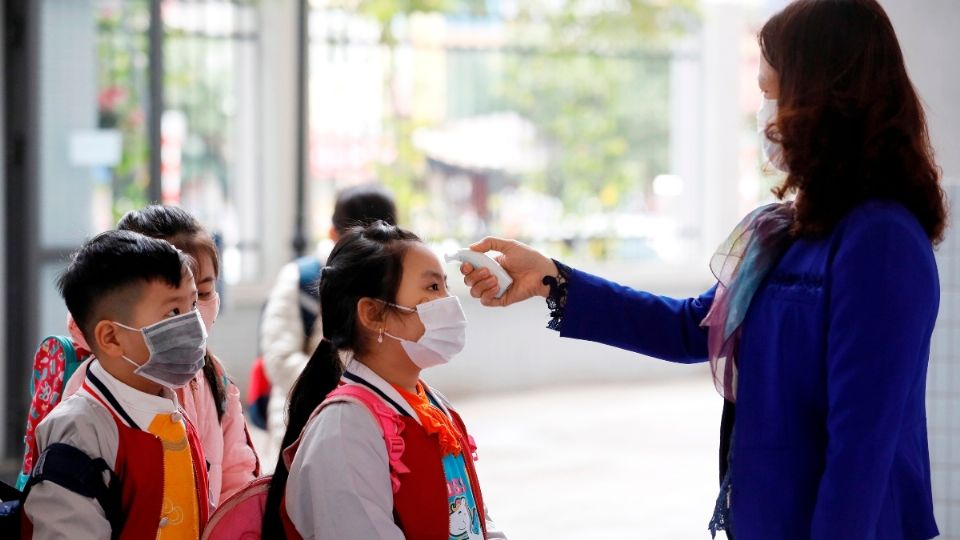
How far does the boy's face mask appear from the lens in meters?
1.96

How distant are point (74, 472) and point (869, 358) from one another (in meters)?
1.15

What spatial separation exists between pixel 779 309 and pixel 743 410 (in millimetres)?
165

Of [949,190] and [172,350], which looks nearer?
[172,350]

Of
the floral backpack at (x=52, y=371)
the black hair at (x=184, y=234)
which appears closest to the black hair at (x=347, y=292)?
the black hair at (x=184, y=234)

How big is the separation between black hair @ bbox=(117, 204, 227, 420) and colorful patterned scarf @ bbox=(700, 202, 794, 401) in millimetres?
919

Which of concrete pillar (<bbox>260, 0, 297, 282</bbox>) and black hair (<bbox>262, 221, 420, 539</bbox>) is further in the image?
concrete pillar (<bbox>260, 0, 297, 282</bbox>)

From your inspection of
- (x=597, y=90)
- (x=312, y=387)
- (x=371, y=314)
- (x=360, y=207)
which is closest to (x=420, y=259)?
(x=371, y=314)

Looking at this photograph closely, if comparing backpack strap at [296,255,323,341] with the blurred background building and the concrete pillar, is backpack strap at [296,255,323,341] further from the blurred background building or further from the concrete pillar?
the concrete pillar

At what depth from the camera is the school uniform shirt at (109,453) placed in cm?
179

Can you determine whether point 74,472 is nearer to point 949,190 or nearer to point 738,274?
point 738,274

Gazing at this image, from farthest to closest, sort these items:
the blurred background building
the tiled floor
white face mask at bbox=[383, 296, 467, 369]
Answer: the blurred background building → the tiled floor → white face mask at bbox=[383, 296, 467, 369]

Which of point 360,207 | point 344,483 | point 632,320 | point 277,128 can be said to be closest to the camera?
point 344,483

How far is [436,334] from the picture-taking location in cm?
207

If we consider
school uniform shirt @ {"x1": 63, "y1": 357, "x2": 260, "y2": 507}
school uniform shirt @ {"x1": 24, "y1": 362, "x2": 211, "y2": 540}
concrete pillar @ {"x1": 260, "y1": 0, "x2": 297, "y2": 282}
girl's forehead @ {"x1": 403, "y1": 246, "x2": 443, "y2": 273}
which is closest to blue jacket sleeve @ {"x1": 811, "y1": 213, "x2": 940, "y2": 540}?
girl's forehead @ {"x1": 403, "y1": 246, "x2": 443, "y2": 273}
